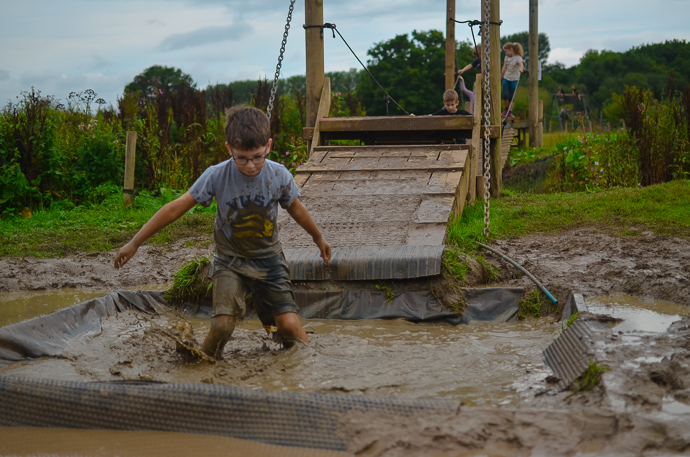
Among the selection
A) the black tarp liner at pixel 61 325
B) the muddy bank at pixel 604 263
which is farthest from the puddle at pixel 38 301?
the muddy bank at pixel 604 263

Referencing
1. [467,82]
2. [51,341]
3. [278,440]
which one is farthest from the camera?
[467,82]

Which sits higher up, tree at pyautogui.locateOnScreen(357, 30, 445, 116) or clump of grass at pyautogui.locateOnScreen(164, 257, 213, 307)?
tree at pyautogui.locateOnScreen(357, 30, 445, 116)

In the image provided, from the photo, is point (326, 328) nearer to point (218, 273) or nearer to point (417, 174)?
point (218, 273)

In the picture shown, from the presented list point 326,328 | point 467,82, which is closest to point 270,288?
point 326,328

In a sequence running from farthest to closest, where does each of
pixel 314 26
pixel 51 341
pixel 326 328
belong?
pixel 314 26 < pixel 326 328 < pixel 51 341

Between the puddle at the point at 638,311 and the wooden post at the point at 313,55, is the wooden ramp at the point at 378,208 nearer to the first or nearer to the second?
the wooden post at the point at 313,55

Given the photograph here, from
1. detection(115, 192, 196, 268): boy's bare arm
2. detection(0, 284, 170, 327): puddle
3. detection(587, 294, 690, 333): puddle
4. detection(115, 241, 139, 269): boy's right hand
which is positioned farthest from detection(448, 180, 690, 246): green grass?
detection(0, 284, 170, 327): puddle

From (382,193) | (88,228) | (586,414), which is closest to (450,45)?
(382,193)

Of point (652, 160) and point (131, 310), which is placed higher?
point (652, 160)

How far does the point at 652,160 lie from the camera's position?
398 inches

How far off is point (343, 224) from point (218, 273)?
92.0 inches

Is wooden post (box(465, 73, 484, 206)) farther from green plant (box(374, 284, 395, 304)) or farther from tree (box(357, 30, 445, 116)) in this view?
tree (box(357, 30, 445, 116))

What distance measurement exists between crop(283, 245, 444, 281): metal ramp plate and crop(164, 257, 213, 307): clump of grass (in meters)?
0.76

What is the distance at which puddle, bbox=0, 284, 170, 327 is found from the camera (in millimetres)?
5477
